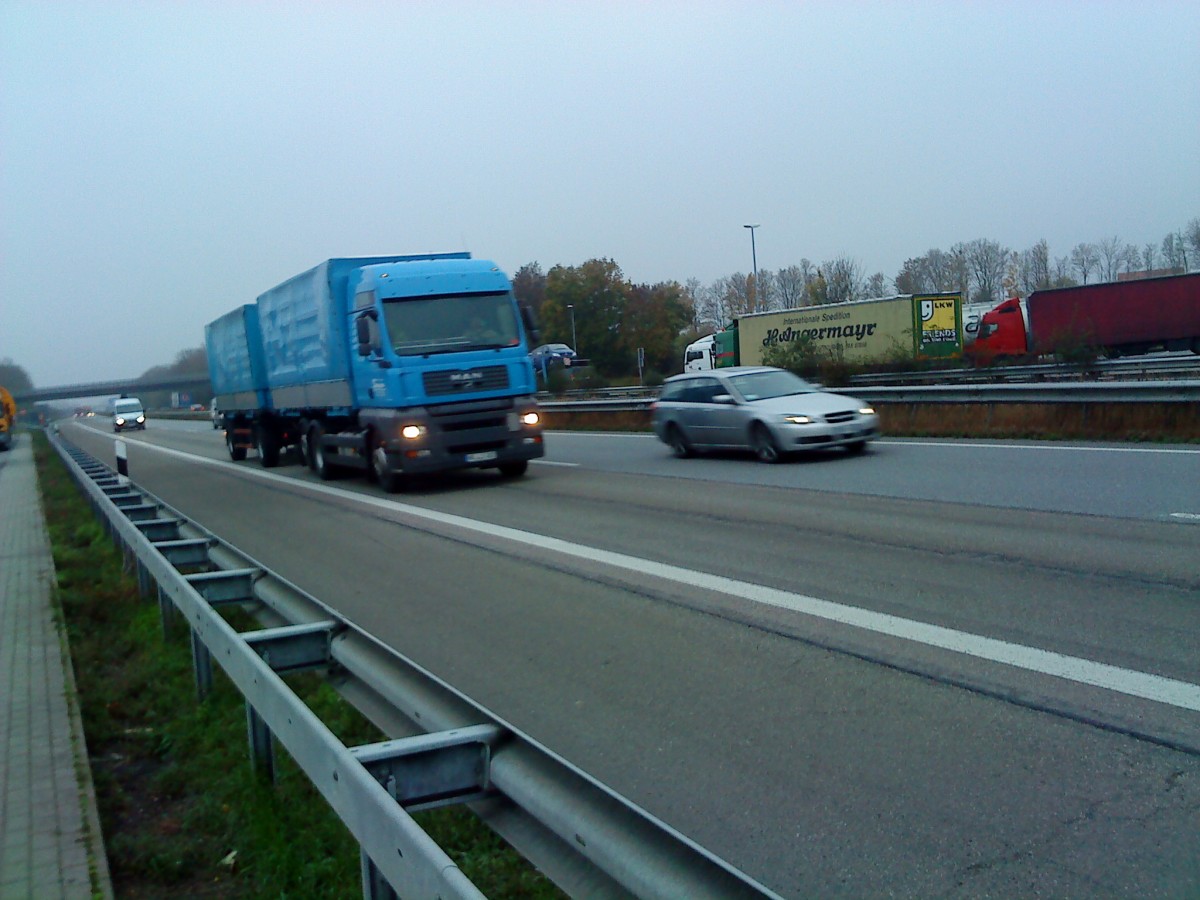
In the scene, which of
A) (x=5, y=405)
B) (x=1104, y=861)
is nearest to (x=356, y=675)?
(x=1104, y=861)

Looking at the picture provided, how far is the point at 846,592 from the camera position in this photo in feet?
26.0

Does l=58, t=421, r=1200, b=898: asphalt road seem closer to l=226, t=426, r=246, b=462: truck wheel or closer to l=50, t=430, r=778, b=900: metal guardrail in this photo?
l=50, t=430, r=778, b=900: metal guardrail

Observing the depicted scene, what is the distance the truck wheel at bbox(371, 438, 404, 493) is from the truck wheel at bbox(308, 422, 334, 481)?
2.78m

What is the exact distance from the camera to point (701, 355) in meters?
50.4

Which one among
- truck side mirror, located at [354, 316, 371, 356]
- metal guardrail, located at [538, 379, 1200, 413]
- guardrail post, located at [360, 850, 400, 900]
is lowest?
guardrail post, located at [360, 850, 400, 900]

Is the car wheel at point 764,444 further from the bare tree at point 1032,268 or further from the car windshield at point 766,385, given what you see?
the bare tree at point 1032,268

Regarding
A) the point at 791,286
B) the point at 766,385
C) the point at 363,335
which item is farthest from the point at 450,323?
the point at 791,286

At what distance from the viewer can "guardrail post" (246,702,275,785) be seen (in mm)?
5355

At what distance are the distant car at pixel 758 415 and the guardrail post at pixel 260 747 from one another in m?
12.1

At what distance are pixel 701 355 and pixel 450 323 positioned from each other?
1358 inches

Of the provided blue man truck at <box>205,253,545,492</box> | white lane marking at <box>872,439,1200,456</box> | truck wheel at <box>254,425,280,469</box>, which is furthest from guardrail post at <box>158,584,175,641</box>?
truck wheel at <box>254,425,280,469</box>

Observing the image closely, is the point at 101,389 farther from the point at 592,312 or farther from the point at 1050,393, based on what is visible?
the point at 1050,393

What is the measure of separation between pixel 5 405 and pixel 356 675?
64.7 meters

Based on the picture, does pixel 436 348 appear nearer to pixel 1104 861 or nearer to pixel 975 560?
pixel 975 560
